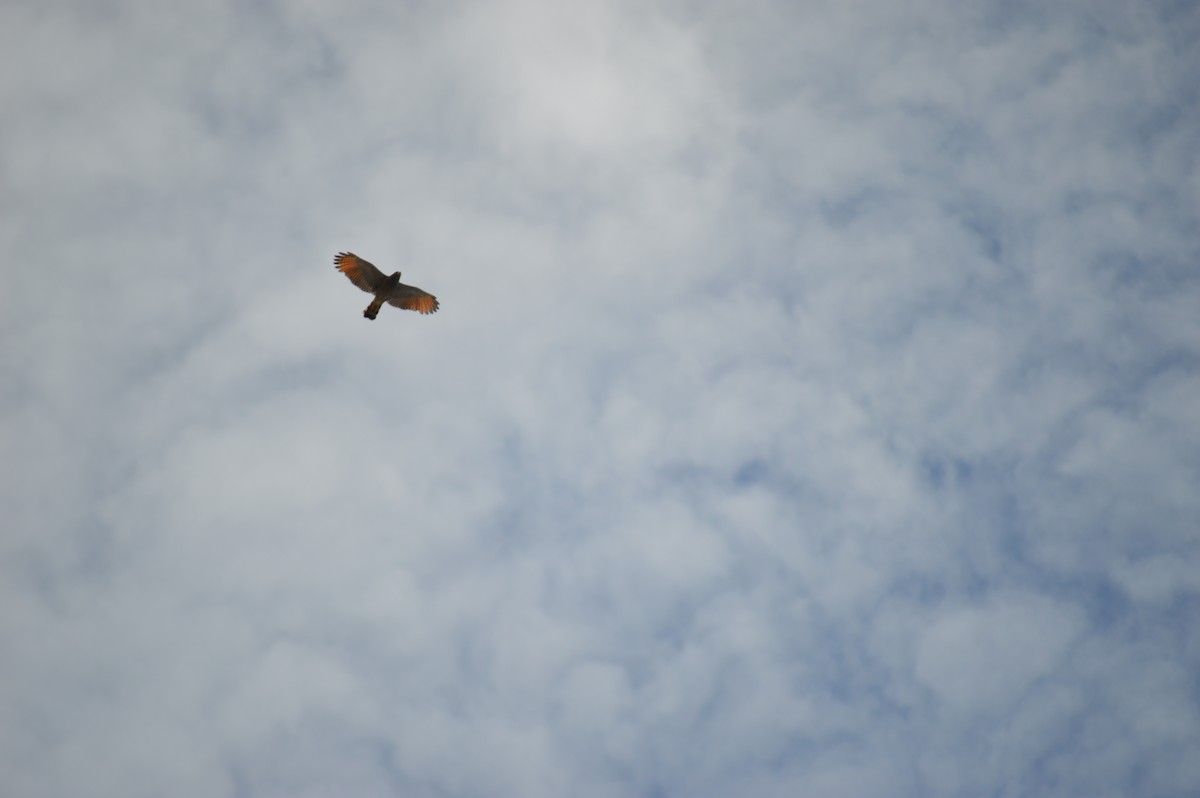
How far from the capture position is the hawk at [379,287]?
45562mm

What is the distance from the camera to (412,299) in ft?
156

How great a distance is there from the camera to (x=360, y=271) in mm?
46000

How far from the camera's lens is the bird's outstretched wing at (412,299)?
155 feet

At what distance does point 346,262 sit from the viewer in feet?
149

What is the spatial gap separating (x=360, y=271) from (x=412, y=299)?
246 cm

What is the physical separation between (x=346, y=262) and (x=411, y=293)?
9.89 feet

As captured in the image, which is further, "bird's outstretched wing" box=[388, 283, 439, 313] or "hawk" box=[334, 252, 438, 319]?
"bird's outstretched wing" box=[388, 283, 439, 313]

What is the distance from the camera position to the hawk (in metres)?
45.6

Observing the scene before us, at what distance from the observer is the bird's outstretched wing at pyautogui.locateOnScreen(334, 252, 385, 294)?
149 feet

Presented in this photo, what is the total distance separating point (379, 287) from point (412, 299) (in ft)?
4.74

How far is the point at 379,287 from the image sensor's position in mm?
46656

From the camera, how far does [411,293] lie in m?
47.3

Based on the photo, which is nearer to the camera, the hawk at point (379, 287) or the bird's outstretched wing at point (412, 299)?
the hawk at point (379, 287)
